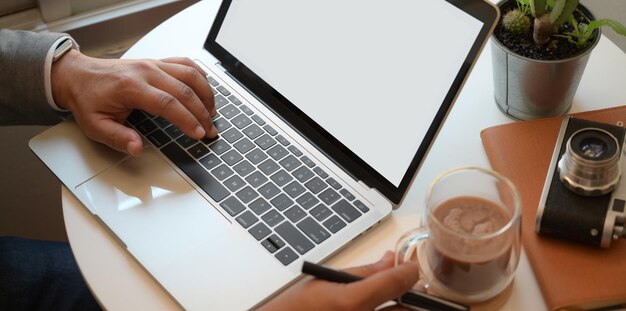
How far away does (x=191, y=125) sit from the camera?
0.94 meters

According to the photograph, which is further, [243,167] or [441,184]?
[243,167]

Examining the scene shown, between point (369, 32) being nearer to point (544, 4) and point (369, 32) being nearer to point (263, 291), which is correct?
point (544, 4)

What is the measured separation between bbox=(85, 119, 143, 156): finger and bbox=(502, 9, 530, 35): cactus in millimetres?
493

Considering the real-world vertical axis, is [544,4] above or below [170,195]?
above

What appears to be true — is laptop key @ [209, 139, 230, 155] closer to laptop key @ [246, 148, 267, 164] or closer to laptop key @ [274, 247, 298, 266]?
laptop key @ [246, 148, 267, 164]

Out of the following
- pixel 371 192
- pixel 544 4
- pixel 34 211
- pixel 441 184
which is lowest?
pixel 34 211

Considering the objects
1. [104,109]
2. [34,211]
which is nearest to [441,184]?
[104,109]

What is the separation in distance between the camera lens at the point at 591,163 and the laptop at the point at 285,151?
150mm

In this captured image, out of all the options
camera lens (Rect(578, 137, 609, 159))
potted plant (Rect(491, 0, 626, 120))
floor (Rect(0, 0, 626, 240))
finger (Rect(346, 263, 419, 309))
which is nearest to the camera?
finger (Rect(346, 263, 419, 309))

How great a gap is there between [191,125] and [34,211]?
0.81 meters

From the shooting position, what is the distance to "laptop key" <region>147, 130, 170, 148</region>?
0.96 meters

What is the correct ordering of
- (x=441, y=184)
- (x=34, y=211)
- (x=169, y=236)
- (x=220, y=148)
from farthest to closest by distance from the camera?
(x=34, y=211) → (x=220, y=148) → (x=169, y=236) → (x=441, y=184)

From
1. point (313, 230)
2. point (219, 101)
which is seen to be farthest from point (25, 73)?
point (313, 230)

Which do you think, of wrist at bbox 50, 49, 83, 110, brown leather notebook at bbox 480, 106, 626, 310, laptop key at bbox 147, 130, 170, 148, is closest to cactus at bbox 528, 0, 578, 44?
brown leather notebook at bbox 480, 106, 626, 310
